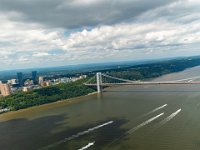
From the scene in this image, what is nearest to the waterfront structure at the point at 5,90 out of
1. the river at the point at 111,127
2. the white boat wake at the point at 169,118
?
the river at the point at 111,127

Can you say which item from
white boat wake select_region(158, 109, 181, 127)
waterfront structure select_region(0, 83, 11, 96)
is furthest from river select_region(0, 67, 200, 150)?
waterfront structure select_region(0, 83, 11, 96)

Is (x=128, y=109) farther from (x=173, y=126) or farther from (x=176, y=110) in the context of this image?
(x=173, y=126)

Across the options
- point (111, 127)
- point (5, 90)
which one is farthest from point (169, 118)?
point (5, 90)

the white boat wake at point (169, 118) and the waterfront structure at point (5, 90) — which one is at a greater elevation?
the waterfront structure at point (5, 90)

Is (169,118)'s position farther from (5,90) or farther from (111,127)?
(5,90)

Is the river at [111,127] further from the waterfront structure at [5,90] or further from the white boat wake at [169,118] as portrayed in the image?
the waterfront structure at [5,90]

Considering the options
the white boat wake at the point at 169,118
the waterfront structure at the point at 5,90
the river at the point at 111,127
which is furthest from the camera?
the waterfront structure at the point at 5,90

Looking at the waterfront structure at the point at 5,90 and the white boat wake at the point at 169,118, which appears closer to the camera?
the white boat wake at the point at 169,118

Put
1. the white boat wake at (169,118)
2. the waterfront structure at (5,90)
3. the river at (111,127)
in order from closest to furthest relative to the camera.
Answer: the river at (111,127) < the white boat wake at (169,118) < the waterfront structure at (5,90)

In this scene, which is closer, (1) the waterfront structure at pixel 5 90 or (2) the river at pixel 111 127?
(2) the river at pixel 111 127
